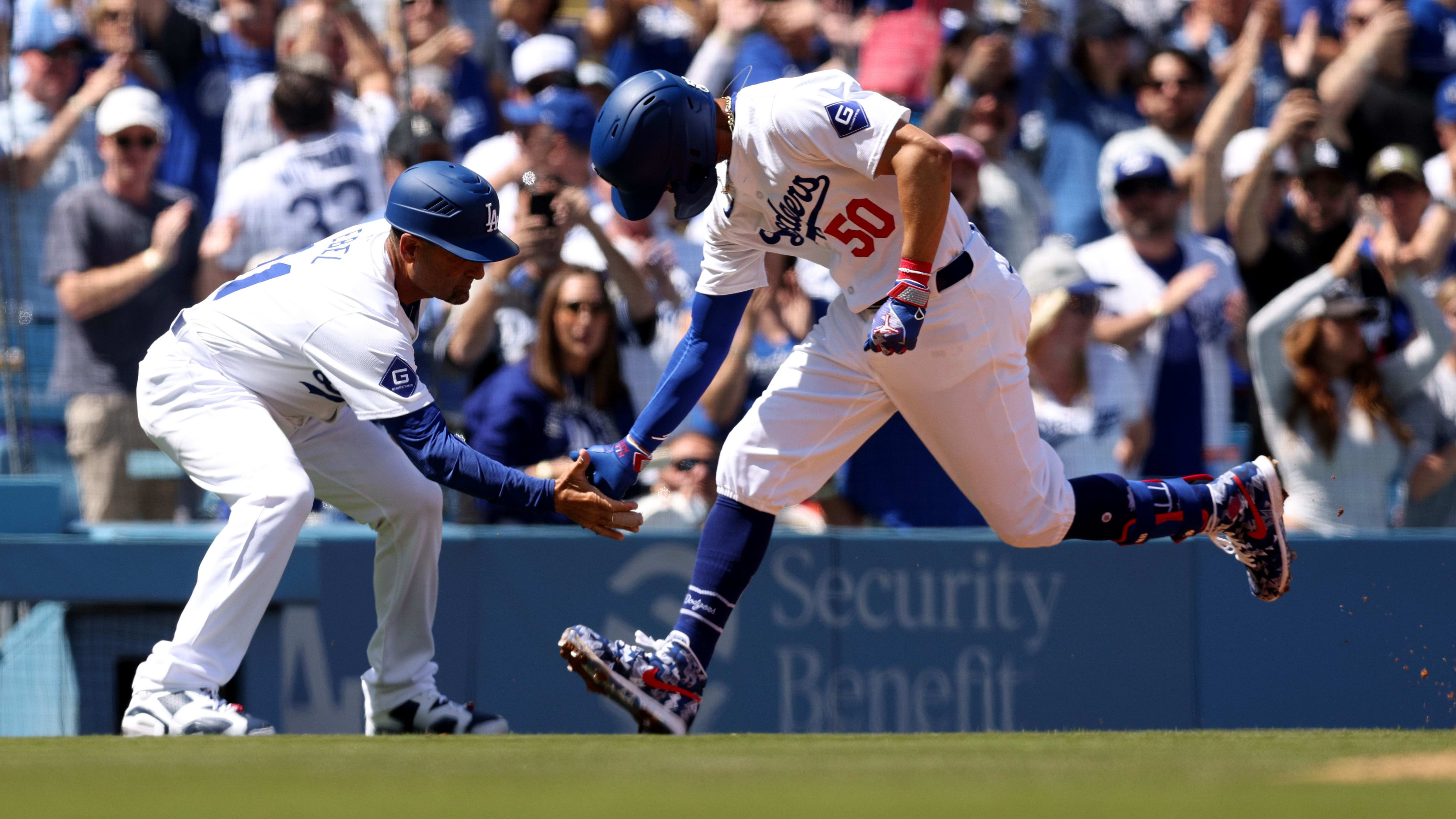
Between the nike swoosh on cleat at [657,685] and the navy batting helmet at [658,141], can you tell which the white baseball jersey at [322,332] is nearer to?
the navy batting helmet at [658,141]

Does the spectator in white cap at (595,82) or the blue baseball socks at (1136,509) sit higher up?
the spectator in white cap at (595,82)

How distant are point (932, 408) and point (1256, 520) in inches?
52.8

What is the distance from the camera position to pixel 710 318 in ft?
18.0

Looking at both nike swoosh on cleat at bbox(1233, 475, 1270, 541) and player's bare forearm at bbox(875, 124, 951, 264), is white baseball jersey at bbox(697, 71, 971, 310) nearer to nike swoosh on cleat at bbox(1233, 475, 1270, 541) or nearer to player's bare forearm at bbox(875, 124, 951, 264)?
player's bare forearm at bbox(875, 124, 951, 264)

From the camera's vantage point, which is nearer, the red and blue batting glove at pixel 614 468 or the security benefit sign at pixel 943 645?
the red and blue batting glove at pixel 614 468

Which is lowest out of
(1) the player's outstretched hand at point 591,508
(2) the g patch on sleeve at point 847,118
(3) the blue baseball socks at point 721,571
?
(3) the blue baseball socks at point 721,571

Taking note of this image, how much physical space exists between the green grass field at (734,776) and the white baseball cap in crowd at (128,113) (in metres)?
3.62

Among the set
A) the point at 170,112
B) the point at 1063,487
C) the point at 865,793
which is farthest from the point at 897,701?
the point at 170,112

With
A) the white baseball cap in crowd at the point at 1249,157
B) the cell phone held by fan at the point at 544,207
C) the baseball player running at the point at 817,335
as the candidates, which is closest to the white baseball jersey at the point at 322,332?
the baseball player running at the point at 817,335

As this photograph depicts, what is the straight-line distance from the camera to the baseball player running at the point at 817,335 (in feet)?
16.0

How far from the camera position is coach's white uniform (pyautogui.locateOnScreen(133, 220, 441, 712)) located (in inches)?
202

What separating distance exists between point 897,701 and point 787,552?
2.57 feet

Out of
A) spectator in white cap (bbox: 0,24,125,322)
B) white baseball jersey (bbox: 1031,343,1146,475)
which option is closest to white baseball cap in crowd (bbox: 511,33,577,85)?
spectator in white cap (bbox: 0,24,125,322)

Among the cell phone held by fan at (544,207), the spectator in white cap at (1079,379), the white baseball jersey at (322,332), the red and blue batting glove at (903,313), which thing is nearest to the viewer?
the red and blue batting glove at (903,313)
